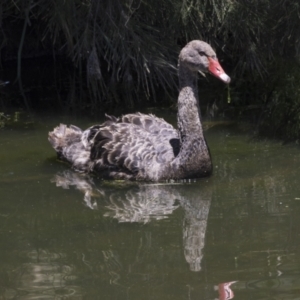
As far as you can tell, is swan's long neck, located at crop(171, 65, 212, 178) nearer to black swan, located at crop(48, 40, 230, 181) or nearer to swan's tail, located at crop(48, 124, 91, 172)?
black swan, located at crop(48, 40, 230, 181)

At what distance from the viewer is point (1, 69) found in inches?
425

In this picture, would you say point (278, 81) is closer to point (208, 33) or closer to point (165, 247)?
point (208, 33)

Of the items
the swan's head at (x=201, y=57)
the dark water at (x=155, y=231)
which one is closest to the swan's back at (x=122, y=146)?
the dark water at (x=155, y=231)

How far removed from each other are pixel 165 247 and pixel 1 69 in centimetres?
624

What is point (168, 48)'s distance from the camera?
29.0 ft

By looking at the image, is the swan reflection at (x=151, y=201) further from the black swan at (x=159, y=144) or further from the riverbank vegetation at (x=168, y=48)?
the riverbank vegetation at (x=168, y=48)

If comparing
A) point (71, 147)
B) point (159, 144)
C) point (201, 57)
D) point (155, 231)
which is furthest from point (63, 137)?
point (155, 231)

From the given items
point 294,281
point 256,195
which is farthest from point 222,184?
point 294,281

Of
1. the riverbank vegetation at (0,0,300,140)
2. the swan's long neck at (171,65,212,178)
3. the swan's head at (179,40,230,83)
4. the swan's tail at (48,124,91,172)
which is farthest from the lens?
the riverbank vegetation at (0,0,300,140)

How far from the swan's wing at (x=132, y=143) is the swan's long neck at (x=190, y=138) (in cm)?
15

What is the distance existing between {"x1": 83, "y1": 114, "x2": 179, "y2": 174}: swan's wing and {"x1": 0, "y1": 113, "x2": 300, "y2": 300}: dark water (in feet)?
0.59

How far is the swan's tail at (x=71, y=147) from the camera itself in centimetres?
693

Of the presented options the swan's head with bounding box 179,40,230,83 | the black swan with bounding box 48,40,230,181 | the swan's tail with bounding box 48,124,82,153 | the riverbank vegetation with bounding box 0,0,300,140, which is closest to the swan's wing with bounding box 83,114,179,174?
the black swan with bounding box 48,40,230,181

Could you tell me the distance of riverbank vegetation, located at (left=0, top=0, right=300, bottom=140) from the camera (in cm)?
852
